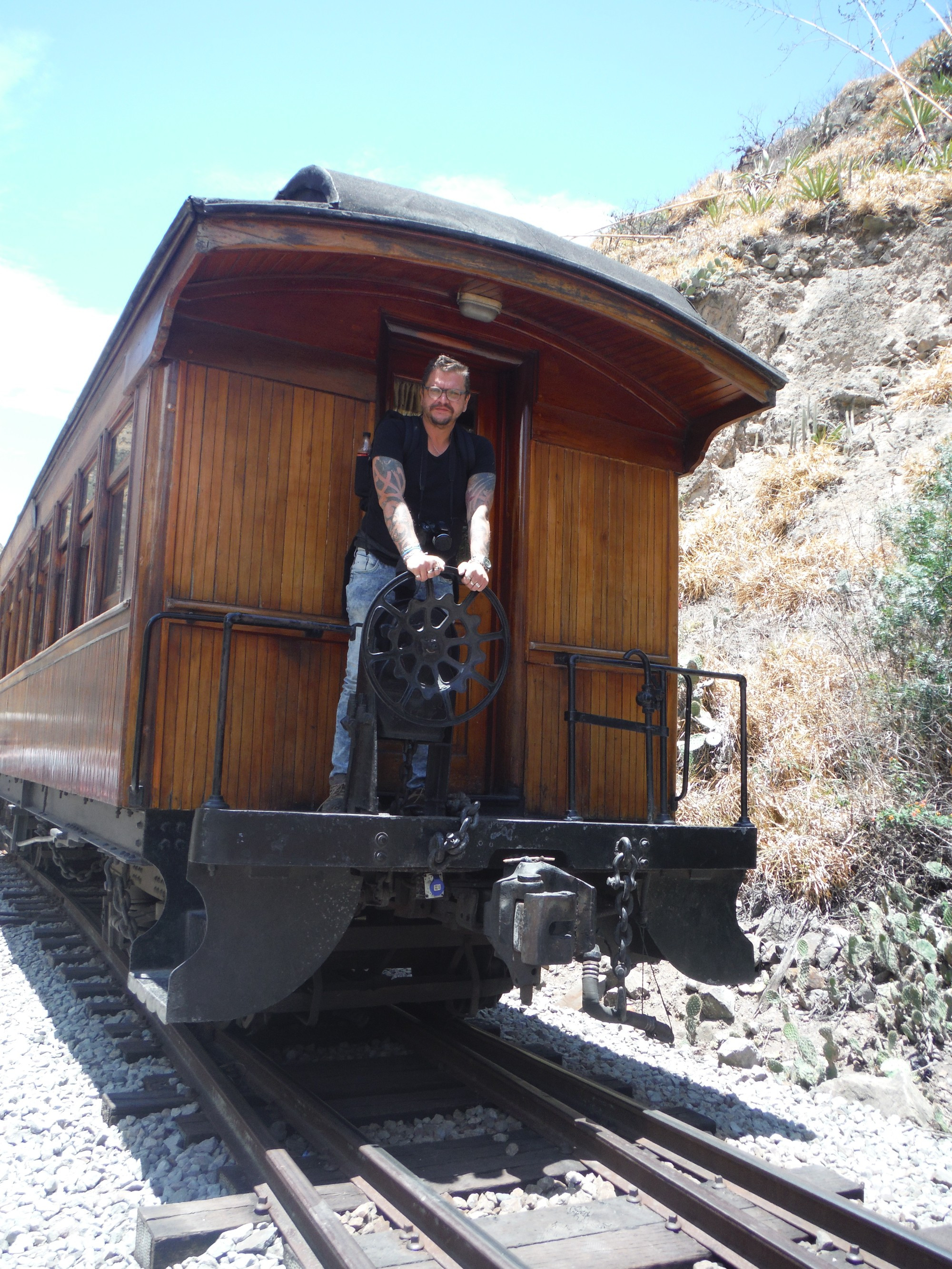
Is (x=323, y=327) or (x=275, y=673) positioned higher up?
(x=323, y=327)

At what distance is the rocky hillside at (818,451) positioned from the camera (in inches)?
288

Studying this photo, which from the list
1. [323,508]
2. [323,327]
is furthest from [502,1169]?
[323,327]

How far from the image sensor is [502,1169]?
3312mm

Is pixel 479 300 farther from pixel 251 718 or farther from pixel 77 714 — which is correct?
pixel 77 714

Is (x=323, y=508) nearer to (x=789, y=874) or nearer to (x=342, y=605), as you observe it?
(x=342, y=605)

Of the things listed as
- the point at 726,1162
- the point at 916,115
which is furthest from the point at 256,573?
the point at 916,115

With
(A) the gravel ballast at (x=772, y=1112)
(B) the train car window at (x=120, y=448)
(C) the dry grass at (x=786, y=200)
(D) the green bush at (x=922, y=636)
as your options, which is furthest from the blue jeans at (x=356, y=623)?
(C) the dry grass at (x=786, y=200)

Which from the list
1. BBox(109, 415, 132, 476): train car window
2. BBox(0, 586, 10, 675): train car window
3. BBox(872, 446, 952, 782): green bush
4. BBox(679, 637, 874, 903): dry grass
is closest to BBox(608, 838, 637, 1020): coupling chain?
BBox(109, 415, 132, 476): train car window

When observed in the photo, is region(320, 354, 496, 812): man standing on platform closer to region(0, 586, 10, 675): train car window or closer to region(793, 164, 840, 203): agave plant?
region(0, 586, 10, 675): train car window

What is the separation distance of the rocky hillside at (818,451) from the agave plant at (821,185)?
28mm

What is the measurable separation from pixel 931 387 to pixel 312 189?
34.2 feet

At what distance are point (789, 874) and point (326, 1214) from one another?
4653 mm

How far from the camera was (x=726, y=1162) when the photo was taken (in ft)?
10.6

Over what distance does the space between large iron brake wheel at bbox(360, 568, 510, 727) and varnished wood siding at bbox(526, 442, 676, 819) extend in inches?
38.2
